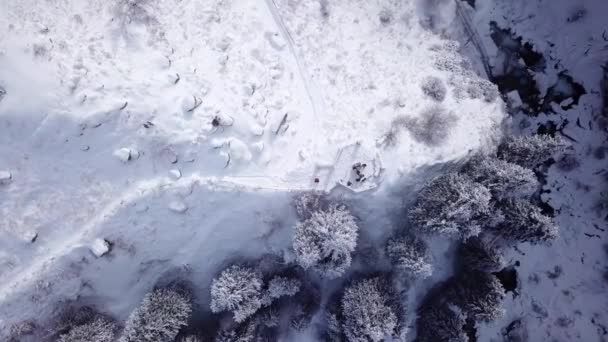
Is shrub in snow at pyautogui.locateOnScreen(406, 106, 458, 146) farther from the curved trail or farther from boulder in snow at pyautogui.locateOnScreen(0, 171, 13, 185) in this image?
boulder in snow at pyautogui.locateOnScreen(0, 171, 13, 185)

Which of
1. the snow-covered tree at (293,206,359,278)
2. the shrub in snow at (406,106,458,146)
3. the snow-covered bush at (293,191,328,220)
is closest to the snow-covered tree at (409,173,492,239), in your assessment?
the shrub in snow at (406,106,458,146)

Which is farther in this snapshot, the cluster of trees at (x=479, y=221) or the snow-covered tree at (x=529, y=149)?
the snow-covered tree at (x=529, y=149)

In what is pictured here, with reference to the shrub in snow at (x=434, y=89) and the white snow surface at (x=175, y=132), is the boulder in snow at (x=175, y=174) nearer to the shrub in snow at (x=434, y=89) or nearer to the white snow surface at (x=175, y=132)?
the white snow surface at (x=175, y=132)

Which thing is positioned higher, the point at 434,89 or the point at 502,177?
the point at 434,89

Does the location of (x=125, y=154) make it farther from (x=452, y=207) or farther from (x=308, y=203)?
(x=452, y=207)

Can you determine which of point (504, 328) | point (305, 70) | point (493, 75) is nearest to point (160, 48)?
point (305, 70)

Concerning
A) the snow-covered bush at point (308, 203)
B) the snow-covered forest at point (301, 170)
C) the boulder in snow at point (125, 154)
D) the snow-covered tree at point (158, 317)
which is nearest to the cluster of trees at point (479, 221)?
the snow-covered forest at point (301, 170)

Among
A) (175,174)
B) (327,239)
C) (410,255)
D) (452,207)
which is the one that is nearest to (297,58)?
(175,174)
